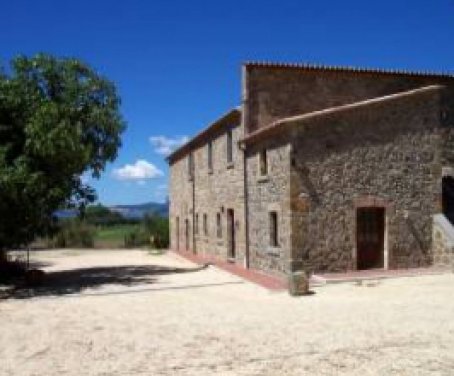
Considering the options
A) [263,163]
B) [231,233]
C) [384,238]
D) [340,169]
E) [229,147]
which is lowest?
[384,238]

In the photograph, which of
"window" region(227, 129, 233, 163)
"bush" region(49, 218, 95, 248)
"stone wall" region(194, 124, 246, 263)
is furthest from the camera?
"bush" region(49, 218, 95, 248)

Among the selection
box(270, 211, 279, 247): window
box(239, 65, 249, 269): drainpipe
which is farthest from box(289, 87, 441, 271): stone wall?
box(239, 65, 249, 269): drainpipe

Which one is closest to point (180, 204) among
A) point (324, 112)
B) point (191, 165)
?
point (191, 165)

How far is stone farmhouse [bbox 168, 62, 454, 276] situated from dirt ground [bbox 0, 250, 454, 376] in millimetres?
1896

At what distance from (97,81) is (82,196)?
387cm

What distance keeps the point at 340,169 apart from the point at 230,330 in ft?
26.3

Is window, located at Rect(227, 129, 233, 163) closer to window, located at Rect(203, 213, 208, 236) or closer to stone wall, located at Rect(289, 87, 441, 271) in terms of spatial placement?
window, located at Rect(203, 213, 208, 236)

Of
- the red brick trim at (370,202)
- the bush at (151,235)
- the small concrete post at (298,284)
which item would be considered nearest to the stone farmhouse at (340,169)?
the red brick trim at (370,202)

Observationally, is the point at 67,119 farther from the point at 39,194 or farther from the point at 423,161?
the point at 423,161

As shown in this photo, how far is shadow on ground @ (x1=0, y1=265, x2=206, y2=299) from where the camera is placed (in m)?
19.2

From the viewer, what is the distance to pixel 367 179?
739 inches

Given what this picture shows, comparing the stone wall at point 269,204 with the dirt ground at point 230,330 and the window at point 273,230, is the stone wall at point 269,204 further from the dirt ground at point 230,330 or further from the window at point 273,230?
the dirt ground at point 230,330

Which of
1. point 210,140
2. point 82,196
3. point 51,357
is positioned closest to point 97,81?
point 82,196

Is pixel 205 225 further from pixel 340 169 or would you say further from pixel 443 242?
pixel 443 242
